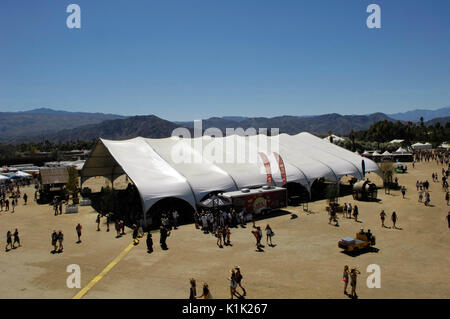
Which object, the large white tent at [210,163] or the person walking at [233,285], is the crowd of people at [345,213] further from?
the person walking at [233,285]

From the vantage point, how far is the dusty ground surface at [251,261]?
13.8 m

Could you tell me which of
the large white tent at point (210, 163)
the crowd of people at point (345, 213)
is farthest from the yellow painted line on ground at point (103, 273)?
the crowd of people at point (345, 213)

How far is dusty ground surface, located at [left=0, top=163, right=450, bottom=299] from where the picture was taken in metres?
13.8

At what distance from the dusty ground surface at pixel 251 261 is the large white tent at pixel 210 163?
4080 millimetres

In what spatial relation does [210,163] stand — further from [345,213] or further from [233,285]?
[233,285]

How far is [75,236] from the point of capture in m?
23.4

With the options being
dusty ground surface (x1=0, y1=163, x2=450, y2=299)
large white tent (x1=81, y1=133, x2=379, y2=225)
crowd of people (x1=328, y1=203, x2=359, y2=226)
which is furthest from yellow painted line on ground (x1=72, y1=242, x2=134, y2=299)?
crowd of people (x1=328, y1=203, x2=359, y2=226)

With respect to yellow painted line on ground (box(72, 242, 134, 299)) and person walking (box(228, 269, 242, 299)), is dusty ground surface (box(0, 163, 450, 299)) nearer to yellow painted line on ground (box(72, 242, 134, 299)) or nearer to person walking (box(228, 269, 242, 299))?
yellow painted line on ground (box(72, 242, 134, 299))

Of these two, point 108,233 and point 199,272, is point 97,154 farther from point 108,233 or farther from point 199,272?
point 199,272

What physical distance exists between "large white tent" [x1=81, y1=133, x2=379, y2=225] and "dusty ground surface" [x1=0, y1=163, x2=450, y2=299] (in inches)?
161

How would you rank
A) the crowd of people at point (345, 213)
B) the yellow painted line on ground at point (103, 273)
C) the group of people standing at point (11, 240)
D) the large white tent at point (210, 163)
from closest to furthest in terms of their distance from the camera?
the yellow painted line on ground at point (103, 273) → the group of people standing at point (11, 240) → the crowd of people at point (345, 213) → the large white tent at point (210, 163)

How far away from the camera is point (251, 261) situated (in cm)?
1730

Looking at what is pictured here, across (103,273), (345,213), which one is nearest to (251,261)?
(103,273)

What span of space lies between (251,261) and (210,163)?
622 inches
